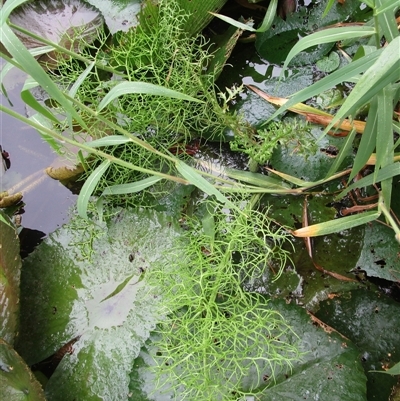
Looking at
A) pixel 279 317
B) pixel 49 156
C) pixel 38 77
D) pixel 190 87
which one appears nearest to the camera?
pixel 38 77

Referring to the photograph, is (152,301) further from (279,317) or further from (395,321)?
(395,321)

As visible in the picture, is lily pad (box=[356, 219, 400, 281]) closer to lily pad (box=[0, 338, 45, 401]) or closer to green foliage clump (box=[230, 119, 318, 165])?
green foliage clump (box=[230, 119, 318, 165])

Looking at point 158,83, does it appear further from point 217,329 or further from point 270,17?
point 217,329

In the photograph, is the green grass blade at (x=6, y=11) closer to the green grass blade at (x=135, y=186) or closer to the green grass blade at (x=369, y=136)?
the green grass blade at (x=135, y=186)

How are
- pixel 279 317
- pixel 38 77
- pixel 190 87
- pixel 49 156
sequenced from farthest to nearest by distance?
1. pixel 49 156
2. pixel 190 87
3. pixel 279 317
4. pixel 38 77

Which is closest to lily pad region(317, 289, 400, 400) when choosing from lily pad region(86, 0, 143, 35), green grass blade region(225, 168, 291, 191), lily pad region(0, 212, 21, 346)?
green grass blade region(225, 168, 291, 191)

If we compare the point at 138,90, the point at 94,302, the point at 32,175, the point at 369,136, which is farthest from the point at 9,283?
the point at 369,136

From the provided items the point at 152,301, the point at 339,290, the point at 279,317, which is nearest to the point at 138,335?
the point at 152,301

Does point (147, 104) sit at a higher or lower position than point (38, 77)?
lower
